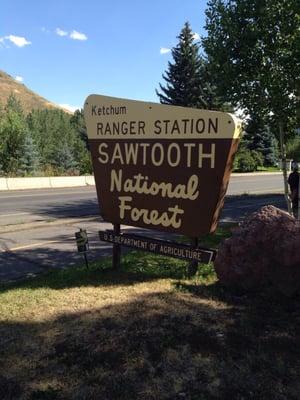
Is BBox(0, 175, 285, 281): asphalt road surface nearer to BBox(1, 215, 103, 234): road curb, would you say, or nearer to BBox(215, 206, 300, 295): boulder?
BBox(1, 215, 103, 234): road curb

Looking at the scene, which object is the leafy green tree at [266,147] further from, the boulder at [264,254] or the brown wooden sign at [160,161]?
the boulder at [264,254]

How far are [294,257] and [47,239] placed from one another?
22.8 ft

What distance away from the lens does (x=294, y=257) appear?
17.2ft

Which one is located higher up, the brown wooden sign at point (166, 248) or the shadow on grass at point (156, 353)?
the brown wooden sign at point (166, 248)

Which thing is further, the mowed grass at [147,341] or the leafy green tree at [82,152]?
the leafy green tree at [82,152]

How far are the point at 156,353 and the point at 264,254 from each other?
6.27ft

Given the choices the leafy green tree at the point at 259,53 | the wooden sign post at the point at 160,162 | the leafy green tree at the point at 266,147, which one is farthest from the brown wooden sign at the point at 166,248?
the leafy green tree at the point at 266,147

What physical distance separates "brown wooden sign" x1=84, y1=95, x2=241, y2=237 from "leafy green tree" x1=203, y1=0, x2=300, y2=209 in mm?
4050

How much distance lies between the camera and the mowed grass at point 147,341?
3.71 meters

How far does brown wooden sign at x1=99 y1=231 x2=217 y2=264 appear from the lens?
6.13m

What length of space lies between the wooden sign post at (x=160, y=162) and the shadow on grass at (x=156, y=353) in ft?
4.33

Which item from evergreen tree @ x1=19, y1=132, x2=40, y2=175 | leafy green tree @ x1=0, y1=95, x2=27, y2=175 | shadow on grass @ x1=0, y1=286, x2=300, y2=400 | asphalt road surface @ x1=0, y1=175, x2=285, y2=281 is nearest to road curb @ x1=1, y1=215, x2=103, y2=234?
asphalt road surface @ x1=0, y1=175, x2=285, y2=281

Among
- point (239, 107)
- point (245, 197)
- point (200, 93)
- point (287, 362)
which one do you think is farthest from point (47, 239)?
point (200, 93)

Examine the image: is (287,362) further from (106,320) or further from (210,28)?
(210,28)
